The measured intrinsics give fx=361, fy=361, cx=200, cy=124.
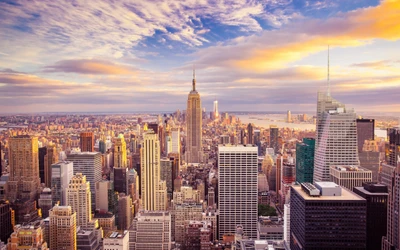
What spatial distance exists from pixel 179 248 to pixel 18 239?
14.4 feet

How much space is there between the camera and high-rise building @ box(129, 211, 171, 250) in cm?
1016

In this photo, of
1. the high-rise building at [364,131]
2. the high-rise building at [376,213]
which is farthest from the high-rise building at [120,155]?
the high-rise building at [376,213]

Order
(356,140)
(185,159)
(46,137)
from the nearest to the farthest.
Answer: (46,137) < (356,140) < (185,159)

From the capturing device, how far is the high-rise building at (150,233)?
10156 mm

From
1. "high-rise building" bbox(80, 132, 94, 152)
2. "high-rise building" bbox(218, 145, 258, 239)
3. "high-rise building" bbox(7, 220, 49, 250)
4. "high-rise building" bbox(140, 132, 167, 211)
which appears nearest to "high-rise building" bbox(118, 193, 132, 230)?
"high-rise building" bbox(140, 132, 167, 211)

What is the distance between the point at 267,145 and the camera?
18375mm

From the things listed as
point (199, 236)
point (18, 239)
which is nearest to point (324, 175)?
point (199, 236)

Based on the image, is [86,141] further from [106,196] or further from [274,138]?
[274,138]

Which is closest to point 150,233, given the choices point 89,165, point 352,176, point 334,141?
point 89,165

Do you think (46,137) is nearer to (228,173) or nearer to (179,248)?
(179,248)

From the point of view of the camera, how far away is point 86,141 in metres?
11.8

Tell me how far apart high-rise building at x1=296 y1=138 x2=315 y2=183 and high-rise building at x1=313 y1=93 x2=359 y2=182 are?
36.3 inches

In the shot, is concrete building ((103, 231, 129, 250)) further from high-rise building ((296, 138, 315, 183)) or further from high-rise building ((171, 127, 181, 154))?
high-rise building ((171, 127, 181, 154))

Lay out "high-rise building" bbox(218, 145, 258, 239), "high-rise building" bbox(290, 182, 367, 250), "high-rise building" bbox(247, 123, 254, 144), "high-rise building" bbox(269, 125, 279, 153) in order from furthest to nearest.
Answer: "high-rise building" bbox(247, 123, 254, 144)
"high-rise building" bbox(269, 125, 279, 153)
"high-rise building" bbox(218, 145, 258, 239)
"high-rise building" bbox(290, 182, 367, 250)
